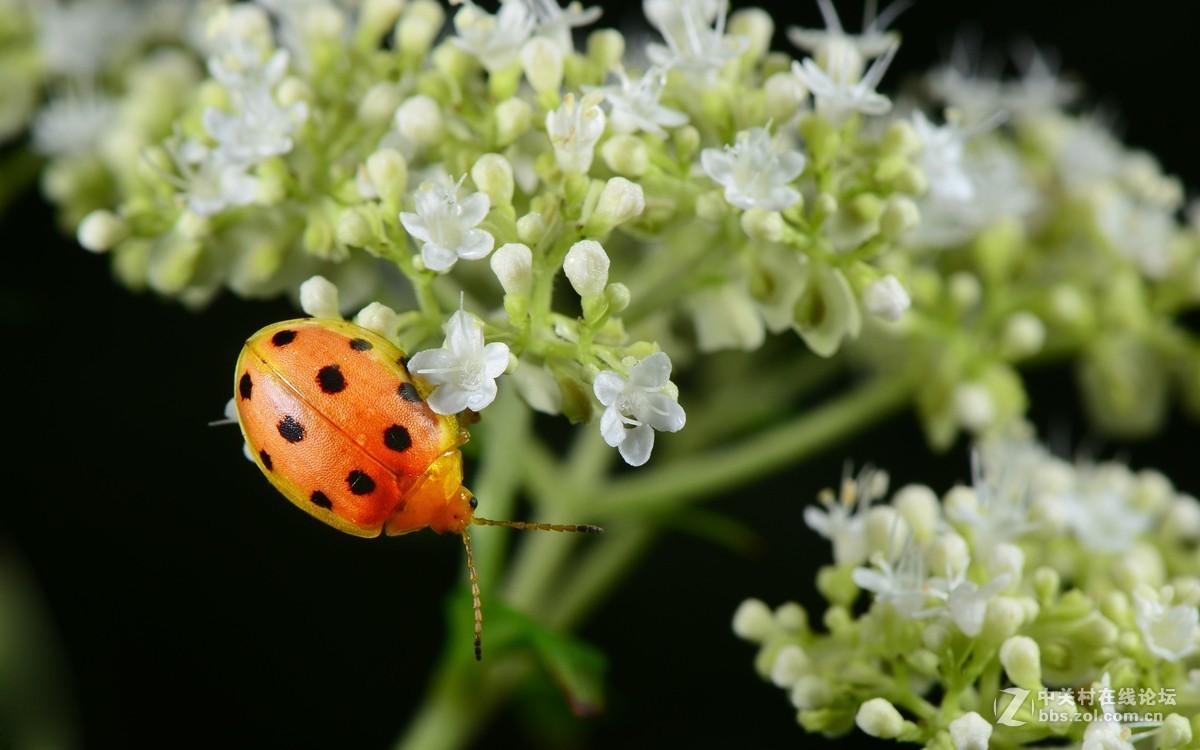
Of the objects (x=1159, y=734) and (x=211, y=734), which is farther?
(x=211, y=734)

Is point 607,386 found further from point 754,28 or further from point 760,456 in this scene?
point 760,456

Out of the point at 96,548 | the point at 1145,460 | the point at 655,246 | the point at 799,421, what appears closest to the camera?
the point at 655,246

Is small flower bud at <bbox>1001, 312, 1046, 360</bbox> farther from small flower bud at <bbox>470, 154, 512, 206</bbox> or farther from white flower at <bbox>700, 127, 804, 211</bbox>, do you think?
small flower bud at <bbox>470, 154, 512, 206</bbox>

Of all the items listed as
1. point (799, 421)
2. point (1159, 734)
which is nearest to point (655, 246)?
point (799, 421)

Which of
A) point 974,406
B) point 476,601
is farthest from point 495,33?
point 974,406

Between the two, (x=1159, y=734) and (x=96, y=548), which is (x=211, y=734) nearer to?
(x=96, y=548)

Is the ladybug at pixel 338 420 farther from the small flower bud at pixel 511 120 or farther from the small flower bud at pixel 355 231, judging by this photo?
the small flower bud at pixel 511 120

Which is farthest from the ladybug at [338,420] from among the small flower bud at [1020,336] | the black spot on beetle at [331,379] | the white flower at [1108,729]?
the small flower bud at [1020,336]
